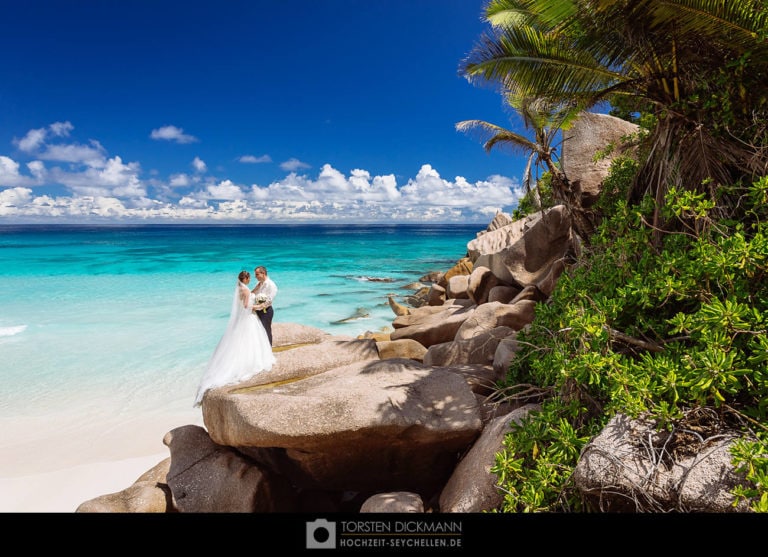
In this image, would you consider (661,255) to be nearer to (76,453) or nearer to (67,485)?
(67,485)

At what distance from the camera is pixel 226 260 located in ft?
127

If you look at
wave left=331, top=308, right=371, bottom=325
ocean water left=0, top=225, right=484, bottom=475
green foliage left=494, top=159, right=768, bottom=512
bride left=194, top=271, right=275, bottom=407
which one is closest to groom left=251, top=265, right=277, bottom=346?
bride left=194, top=271, right=275, bottom=407

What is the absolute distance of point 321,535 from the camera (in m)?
1.48

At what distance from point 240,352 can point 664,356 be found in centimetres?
441

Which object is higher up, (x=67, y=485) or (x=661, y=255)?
(x=661, y=255)

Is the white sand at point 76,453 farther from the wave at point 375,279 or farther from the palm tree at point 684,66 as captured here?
the wave at point 375,279

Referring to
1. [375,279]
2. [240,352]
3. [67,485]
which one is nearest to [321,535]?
[240,352]

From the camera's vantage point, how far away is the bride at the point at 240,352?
4691mm

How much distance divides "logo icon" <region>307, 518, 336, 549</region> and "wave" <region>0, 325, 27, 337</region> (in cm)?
1602

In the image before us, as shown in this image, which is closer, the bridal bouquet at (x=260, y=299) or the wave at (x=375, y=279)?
the bridal bouquet at (x=260, y=299)

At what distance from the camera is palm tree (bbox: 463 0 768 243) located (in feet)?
11.0

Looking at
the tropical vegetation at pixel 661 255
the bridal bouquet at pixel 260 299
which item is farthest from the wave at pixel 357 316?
the tropical vegetation at pixel 661 255

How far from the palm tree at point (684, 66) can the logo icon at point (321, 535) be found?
3.90 metres

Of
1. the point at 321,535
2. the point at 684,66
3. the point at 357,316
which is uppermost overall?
the point at 684,66
